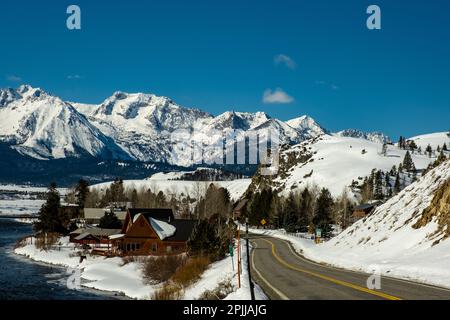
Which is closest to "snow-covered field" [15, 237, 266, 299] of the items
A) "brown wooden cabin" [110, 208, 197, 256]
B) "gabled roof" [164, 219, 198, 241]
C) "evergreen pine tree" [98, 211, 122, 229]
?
"brown wooden cabin" [110, 208, 197, 256]

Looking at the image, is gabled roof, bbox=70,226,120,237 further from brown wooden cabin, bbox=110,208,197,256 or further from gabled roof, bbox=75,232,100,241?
brown wooden cabin, bbox=110,208,197,256

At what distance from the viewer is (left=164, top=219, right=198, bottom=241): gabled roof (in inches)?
3066

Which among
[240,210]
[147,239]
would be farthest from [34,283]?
[240,210]

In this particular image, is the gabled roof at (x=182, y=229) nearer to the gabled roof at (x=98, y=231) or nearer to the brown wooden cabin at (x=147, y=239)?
the brown wooden cabin at (x=147, y=239)

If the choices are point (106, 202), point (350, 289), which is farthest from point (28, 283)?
point (106, 202)

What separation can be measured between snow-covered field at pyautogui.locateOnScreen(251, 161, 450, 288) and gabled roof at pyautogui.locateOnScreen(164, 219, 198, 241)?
28.4 metres

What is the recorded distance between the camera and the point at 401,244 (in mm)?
37938

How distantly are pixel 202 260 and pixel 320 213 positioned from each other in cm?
7424

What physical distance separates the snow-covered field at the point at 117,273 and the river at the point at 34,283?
7.48ft

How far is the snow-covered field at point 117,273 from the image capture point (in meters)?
36.1

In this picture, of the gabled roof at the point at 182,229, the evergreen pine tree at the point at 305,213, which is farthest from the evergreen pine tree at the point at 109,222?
the evergreen pine tree at the point at 305,213

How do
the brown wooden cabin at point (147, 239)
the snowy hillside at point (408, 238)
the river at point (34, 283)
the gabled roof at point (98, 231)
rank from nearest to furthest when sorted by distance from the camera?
the snowy hillside at point (408, 238), the river at point (34, 283), the brown wooden cabin at point (147, 239), the gabled roof at point (98, 231)

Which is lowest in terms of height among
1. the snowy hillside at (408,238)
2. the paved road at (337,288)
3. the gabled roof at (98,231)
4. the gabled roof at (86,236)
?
the gabled roof at (86,236)
